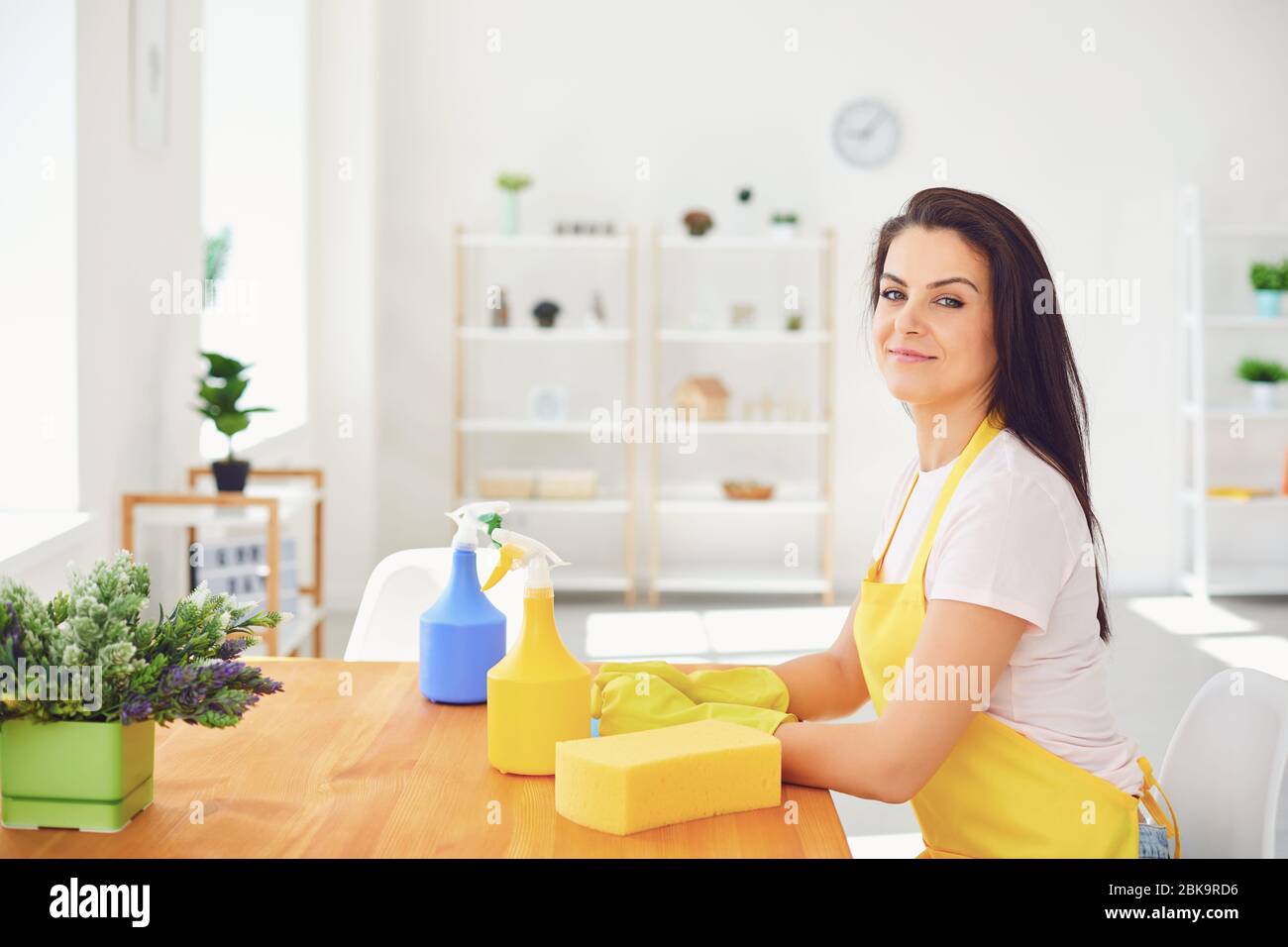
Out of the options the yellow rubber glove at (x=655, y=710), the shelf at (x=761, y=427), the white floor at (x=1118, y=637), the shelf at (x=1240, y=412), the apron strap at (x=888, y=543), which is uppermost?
the shelf at (x=1240, y=412)

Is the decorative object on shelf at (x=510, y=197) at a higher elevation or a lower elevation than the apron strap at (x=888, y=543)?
higher

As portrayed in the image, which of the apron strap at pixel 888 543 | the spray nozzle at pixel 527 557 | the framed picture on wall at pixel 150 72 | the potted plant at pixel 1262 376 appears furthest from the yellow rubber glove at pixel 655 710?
the potted plant at pixel 1262 376

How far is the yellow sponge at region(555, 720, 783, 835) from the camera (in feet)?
3.74

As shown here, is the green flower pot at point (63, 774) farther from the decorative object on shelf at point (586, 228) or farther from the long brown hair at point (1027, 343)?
the decorative object on shelf at point (586, 228)

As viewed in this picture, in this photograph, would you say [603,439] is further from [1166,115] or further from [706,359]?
[1166,115]

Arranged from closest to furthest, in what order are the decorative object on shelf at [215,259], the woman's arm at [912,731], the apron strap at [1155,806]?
the woman's arm at [912,731]
the apron strap at [1155,806]
the decorative object on shelf at [215,259]

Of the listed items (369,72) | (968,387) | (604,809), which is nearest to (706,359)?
(369,72)

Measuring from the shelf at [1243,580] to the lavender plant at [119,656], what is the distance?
214 inches

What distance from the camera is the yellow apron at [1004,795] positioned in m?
1.36

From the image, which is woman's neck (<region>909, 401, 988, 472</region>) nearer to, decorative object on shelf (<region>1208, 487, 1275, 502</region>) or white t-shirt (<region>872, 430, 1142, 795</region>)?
white t-shirt (<region>872, 430, 1142, 795</region>)

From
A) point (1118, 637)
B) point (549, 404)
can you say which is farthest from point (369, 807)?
point (549, 404)

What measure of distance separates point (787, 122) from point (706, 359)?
115 centimetres
